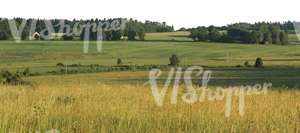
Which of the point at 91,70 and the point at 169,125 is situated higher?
the point at 169,125

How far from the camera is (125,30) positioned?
5256 inches

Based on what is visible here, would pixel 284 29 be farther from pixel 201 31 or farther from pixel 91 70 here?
pixel 91 70

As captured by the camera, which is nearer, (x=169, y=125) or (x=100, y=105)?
(x=169, y=125)

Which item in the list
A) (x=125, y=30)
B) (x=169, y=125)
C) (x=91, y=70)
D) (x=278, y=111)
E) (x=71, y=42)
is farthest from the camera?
(x=125, y=30)

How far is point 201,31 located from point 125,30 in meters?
26.6

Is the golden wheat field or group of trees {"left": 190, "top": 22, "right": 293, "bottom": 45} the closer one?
the golden wheat field

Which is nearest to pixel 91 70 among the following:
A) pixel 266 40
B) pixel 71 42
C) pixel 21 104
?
pixel 71 42

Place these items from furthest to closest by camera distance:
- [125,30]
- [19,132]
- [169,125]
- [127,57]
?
[125,30] → [127,57] → [169,125] → [19,132]

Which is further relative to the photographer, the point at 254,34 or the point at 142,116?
the point at 254,34

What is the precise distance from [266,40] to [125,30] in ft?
117

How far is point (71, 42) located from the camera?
396 feet

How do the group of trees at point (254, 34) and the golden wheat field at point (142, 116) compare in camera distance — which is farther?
the group of trees at point (254, 34)

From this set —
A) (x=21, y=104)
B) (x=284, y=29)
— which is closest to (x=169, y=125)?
(x=21, y=104)

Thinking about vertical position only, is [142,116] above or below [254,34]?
above
